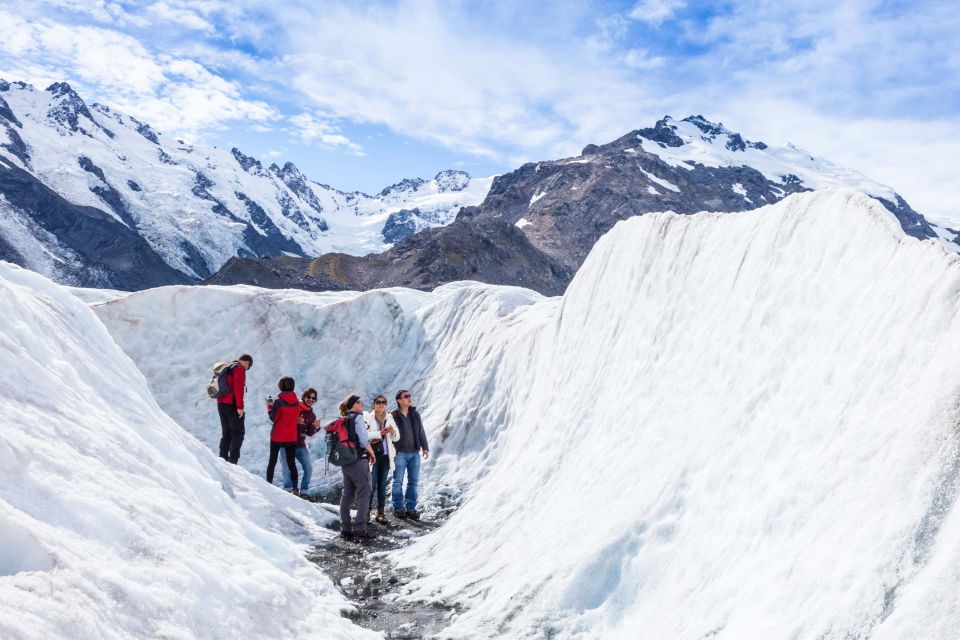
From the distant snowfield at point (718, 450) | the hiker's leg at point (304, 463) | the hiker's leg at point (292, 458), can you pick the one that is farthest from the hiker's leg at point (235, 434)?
the distant snowfield at point (718, 450)

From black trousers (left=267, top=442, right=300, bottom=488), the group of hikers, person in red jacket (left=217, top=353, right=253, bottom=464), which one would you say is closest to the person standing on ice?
the group of hikers

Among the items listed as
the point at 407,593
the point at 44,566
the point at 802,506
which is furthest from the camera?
the point at 407,593

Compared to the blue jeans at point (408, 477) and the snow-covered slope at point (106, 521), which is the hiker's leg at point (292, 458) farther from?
the snow-covered slope at point (106, 521)

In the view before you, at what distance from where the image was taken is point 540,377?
42.6 ft

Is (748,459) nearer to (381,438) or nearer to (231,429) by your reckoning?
(381,438)

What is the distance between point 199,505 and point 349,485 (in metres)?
3.62

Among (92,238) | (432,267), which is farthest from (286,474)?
(92,238)

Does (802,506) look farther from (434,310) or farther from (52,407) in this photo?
(434,310)

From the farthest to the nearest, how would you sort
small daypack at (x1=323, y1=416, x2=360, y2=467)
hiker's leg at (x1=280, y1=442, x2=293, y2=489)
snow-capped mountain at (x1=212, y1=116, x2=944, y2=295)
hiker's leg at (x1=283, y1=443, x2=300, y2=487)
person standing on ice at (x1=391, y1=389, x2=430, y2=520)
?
snow-capped mountain at (x1=212, y1=116, x2=944, y2=295), hiker's leg at (x1=280, y1=442, x2=293, y2=489), hiker's leg at (x1=283, y1=443, x2=300, y2=487), person standing on ice at (x1=391, y1=389, x2=430, y2=520), small daypack at (x1=323, y1=416, x2=360, y2=467)

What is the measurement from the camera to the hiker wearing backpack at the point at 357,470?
1063cm

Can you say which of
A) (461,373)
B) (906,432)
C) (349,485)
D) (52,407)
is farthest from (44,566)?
(461,373)

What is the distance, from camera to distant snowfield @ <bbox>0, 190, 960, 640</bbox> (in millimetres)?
4641

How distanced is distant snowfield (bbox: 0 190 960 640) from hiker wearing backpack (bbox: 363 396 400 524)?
1.90 metres

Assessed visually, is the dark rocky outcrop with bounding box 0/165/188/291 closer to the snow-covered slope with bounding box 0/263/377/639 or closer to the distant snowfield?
the snow-covered slope with bounding box 0/263/377/639
